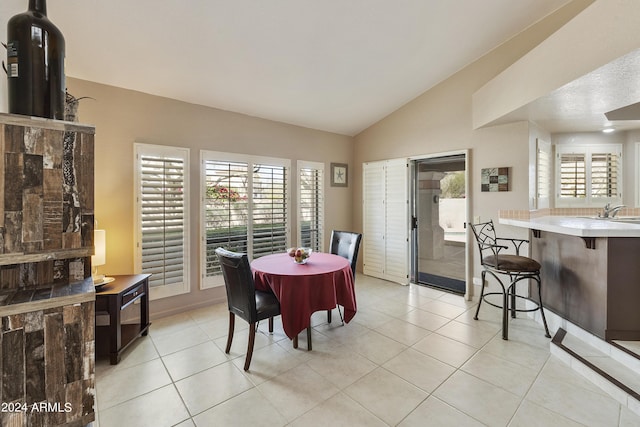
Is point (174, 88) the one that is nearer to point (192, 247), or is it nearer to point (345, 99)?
point (192, 247)

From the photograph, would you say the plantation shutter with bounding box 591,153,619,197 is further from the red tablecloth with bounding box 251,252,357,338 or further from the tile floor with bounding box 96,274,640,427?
the red tablecloth with bounding box 251,252,357,338

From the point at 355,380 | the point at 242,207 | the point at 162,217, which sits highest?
the point at 242,207

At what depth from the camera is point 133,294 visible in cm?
274

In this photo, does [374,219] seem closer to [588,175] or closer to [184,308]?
Result: [588,175]

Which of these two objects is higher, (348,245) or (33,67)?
(33,67)

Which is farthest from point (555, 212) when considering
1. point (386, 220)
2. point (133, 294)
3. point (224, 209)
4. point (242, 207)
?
point (133, 294)

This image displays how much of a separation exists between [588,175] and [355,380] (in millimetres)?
4386

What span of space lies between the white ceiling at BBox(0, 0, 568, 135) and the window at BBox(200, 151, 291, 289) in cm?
80

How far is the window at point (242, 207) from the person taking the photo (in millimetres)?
3713

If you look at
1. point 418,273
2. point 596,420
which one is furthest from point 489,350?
point 418,273

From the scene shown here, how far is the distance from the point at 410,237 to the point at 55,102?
15.0 feet

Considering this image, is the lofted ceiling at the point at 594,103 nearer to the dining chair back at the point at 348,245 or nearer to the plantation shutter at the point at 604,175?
the plantation shutter at the point at 604,175

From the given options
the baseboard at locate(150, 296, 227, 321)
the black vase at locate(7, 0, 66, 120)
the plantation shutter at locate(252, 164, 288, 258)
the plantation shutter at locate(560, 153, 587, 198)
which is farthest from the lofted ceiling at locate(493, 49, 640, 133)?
the baseboard at locate(150, 296, 227, 321)

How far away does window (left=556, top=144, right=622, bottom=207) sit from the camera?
394 cm
